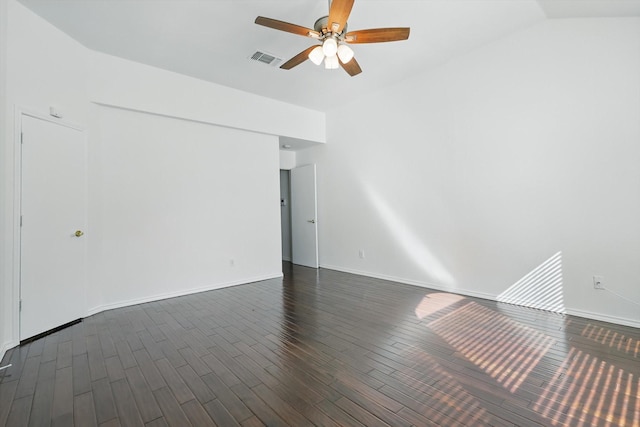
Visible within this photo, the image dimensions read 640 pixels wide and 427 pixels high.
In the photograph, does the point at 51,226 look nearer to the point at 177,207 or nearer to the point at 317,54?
the point at 177,207

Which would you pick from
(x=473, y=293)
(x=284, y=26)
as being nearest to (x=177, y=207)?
(x=284, y=26)

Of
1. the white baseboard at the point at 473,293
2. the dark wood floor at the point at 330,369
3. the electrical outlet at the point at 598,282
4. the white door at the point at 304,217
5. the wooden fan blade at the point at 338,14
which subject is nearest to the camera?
the dark wood floor at the point at 330,369

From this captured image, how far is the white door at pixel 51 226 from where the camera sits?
2775 mm

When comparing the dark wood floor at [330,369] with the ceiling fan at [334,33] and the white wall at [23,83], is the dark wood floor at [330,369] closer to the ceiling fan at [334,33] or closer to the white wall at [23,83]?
the white wall at [23,83]

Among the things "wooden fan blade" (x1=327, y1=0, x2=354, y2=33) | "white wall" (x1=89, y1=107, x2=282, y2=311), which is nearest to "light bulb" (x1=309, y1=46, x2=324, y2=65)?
"wooden fan blade" (x1=327, y1=0, x2=354, y2=33)

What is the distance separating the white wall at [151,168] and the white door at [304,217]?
3.30 ft

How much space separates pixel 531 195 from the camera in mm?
3287

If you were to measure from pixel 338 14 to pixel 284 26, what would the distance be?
480mm

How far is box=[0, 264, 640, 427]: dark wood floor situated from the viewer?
5.49 ft

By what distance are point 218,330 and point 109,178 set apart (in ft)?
7.84

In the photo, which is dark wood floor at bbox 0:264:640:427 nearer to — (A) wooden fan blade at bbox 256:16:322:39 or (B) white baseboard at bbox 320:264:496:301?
(B) white baseboard at bbox 320:264:496:301

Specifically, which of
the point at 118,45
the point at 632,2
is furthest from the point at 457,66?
the point at 118,45

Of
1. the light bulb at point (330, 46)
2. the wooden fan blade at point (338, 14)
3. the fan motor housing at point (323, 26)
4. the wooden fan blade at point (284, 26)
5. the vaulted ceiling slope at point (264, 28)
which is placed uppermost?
the vaulted ceiling slope at point (264, 28)

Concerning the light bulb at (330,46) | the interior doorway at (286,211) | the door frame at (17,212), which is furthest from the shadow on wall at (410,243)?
the door frame at (17,212)
